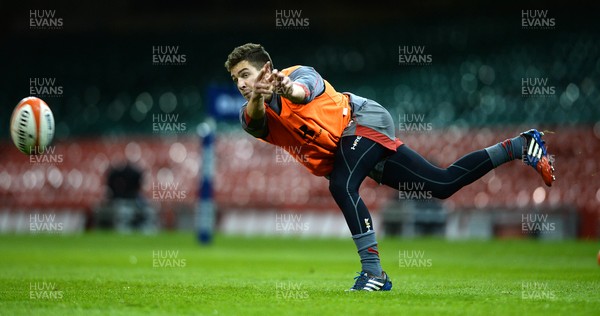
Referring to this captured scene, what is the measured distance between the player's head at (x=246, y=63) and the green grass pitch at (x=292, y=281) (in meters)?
1.71

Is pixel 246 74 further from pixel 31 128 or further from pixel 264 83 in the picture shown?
pixel 31 128

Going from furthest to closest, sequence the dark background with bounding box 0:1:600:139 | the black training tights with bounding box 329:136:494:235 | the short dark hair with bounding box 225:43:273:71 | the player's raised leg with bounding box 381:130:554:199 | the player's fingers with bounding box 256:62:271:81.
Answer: the dark background with bounding box 0:1:600:139
the player's raised leg with bounding box 381:130:554:199
the black training tights with bounding box 329:136:494:235
the short dark hair with bounding box 225:43:273:71
the player's fingers with bounding box 256:62:271:81

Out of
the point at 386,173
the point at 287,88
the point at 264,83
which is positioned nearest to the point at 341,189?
the point at 386,173

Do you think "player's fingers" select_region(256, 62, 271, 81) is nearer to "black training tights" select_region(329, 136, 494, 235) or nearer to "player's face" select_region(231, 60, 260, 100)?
"player's face" select_region(231, 60, 260, 100)

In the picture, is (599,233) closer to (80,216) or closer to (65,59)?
(80,216)

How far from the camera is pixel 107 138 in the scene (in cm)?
2789

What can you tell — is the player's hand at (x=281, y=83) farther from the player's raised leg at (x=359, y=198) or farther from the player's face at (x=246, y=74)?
the player's raised leg at (x=359, y=198)

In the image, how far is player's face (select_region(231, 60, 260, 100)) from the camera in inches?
272

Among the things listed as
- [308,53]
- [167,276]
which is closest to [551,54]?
[308,53]

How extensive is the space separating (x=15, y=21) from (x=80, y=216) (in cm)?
1113

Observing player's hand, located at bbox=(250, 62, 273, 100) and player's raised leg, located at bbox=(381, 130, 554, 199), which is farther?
player's raised leg, located at bbox=(381, 130, 554, 199)

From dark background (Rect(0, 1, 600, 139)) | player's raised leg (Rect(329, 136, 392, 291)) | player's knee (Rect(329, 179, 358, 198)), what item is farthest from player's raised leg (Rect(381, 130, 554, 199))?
dark background (Rect(0, 1, 600, 139))

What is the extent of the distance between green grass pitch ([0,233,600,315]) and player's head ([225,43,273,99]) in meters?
1.71

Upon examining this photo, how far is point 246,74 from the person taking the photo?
693 centimetres
